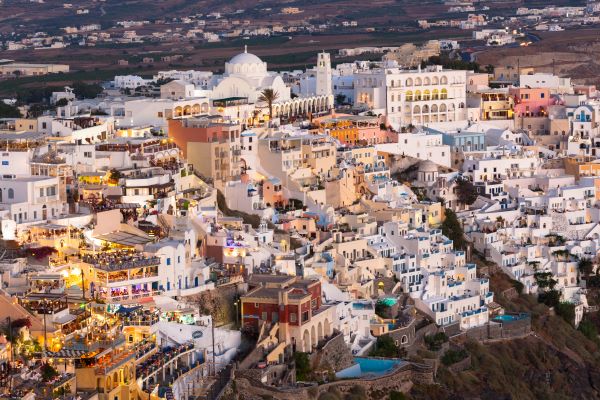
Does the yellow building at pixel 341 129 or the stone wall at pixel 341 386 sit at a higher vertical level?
the yellow building at pixel 341 129

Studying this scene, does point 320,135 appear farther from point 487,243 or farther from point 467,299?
A: point 467,299

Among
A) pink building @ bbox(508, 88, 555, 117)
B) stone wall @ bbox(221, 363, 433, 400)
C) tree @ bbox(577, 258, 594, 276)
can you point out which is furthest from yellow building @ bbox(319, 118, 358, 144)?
stone wall @ bbox(221, 363, 433, 400)

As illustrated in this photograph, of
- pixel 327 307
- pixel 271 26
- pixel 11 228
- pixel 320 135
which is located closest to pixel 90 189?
pixel 11 228

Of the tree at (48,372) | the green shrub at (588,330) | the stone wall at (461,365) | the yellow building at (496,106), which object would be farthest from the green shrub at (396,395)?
the yellow building at (496,106)

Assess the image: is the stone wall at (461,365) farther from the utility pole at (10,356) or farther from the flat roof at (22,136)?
the flat roof at (22,136)

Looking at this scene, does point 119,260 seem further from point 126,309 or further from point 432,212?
point 432,212

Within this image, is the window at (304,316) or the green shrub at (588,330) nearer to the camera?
the window at (304,316)
